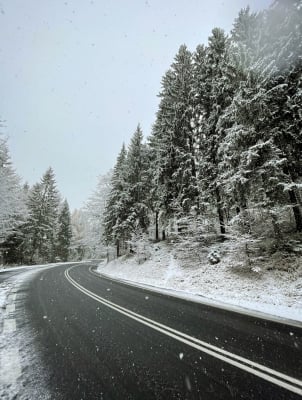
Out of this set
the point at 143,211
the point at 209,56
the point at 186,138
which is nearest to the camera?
the point at 209,56

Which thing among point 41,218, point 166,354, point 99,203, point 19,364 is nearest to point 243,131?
point 166,354

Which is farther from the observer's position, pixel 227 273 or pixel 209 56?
pixel 209 56

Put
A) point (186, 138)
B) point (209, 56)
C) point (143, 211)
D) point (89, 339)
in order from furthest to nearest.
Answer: point (143, 211), point (186, 138), point (209, 56), point (89, 339)

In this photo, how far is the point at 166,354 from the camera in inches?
156

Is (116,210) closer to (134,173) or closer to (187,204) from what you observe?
(134,173)

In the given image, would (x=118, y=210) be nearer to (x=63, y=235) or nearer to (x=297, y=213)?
(x=297, y=213)

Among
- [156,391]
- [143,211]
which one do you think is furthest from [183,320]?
[143,211]

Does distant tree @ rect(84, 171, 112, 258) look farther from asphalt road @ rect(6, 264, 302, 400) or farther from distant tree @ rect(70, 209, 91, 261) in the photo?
asphalt road @ rect(6, 264, 302, 400)

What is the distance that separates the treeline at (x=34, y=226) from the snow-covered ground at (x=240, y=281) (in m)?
18.7

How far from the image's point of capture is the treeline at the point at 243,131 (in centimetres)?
1069

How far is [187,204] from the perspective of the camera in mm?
17094

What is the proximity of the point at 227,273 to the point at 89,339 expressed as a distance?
8.41m

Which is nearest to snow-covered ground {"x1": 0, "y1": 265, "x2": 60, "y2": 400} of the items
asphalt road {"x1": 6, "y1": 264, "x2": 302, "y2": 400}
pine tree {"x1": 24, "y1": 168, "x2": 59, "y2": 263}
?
asphalt road {"x1": 6, "y1": 264, "x2": 302, "y2": 400}

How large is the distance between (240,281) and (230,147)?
718cm
